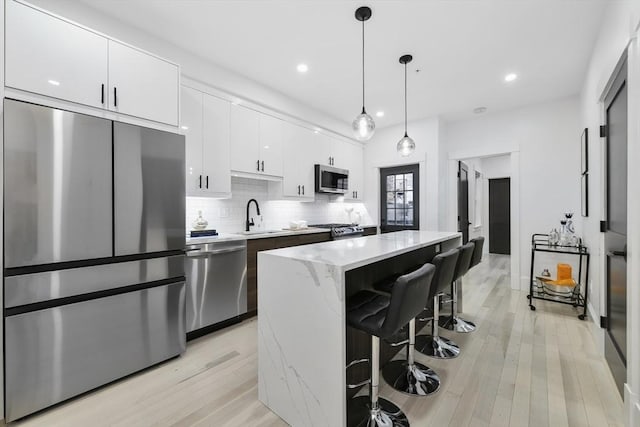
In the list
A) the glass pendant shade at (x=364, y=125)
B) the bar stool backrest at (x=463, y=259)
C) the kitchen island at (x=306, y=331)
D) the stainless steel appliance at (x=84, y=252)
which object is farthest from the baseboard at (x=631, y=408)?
the stainless steel appliance at (x=84, y=252)

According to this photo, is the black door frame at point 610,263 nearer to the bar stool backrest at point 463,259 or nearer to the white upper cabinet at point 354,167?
the bar stool backrest at point 463,259

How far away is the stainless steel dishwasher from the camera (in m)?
2.70

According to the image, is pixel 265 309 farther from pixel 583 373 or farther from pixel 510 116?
pixel 510 116

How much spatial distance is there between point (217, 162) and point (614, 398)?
148 inches

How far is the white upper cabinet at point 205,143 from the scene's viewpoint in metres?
2.93

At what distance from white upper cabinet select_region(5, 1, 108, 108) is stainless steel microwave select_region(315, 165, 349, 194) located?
9.67 feet

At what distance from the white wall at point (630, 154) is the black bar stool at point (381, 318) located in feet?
3.57

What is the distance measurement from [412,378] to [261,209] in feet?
9.17

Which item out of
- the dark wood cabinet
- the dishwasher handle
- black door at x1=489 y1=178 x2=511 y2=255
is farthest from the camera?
black door at x1=489 y1=178 x2=511 y2=255

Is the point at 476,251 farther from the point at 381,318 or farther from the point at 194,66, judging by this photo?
the point at 194,66

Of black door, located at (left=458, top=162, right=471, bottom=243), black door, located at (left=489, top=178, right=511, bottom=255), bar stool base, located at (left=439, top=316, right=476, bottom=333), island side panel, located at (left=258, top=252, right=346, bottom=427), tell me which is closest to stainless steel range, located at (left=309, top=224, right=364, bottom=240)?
bar stool base, located at (left=439, top=316, right=476, bottom=333)

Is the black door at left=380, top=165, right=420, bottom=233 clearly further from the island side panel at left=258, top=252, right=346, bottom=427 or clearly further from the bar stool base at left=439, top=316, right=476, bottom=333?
the island side panel at left=258, top=252, right=346, bottom=427

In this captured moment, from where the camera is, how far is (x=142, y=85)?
2.28 m

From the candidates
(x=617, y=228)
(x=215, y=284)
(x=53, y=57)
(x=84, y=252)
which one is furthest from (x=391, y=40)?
(x=84, y=252)
